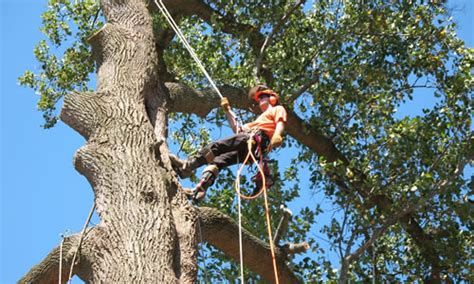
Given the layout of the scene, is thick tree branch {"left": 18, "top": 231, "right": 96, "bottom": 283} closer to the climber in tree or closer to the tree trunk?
the tree trunk

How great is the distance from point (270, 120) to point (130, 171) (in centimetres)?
158

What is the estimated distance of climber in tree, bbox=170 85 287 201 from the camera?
6527 mm

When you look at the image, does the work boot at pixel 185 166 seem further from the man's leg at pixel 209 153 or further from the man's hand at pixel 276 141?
the man's hand at pixel 276 141

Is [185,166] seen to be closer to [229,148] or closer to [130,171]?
[229,148]

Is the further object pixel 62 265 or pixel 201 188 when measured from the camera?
pixel 201 188

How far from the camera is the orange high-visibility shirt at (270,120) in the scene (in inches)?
276

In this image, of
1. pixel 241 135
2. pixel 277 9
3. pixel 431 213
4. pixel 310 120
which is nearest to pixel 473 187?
pixel 431 213

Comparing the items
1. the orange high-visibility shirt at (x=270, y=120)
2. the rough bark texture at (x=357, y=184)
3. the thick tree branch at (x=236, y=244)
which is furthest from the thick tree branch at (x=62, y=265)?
the rough bark texture at (x=357, y=184)

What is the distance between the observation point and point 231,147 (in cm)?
680

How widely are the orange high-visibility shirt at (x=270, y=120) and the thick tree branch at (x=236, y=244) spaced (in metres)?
0.86

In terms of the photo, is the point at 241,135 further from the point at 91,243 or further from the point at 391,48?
the point at 391,48

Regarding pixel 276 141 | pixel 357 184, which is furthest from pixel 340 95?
pixel 276 141

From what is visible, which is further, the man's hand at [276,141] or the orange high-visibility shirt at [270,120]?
the orange high-visibility shirt at [270,120]

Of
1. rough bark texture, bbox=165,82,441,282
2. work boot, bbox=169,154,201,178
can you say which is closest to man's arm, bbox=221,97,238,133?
work boot, bbox=169,154,201,178
